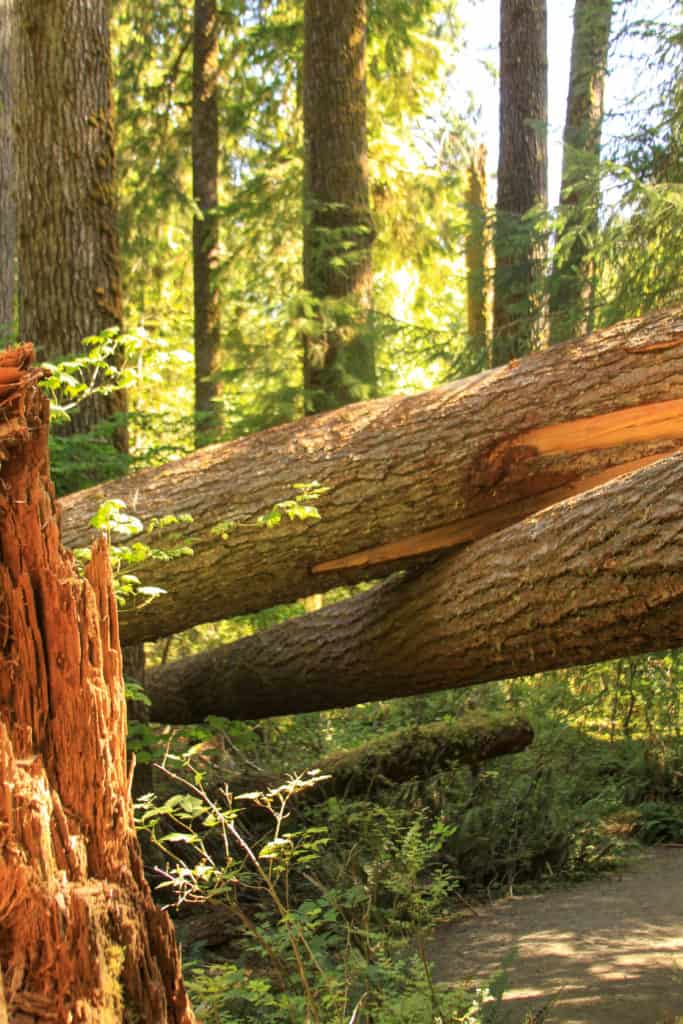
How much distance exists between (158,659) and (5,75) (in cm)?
650

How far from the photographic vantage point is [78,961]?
2725 millimetres

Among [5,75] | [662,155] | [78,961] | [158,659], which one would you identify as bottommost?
[158,659]

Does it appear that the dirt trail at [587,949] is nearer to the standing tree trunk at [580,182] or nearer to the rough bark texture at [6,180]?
the standing tree trunk at [580,182]

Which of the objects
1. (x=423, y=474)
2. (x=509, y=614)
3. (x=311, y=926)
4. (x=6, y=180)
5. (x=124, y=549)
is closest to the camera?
(x=311, y=926)

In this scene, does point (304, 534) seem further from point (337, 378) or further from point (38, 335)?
point (337, 378)

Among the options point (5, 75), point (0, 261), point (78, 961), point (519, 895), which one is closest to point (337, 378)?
point (0, 261)

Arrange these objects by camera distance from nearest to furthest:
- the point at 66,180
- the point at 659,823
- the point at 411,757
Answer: the point at 411,757 < the point at 66,180 < the point at 659,823

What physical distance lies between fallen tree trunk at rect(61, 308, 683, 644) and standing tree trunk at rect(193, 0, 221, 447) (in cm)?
841

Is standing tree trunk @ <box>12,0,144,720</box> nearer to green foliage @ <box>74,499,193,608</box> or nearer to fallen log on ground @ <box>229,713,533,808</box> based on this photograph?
green foliage @ <box>74,499,193,608</box>

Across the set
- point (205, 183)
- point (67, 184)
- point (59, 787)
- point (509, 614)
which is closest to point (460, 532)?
point (509, 614)

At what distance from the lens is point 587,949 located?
511 centimetres

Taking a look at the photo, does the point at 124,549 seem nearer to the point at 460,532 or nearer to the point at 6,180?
the point at 460,532

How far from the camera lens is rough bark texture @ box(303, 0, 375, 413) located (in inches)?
388

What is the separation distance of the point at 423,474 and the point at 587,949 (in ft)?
8.30
